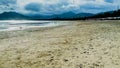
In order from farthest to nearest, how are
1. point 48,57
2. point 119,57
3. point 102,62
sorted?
point 48,57
point 119,57
point 102,62

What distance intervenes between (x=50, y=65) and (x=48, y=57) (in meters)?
1.59

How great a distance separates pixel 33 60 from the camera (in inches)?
378

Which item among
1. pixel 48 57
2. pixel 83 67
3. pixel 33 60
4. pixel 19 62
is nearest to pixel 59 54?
pixel 48 57

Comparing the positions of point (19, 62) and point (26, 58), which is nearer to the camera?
point (19, 62)

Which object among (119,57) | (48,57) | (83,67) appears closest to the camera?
(83,67)

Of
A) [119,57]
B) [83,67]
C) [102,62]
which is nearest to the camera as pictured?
[83,67]

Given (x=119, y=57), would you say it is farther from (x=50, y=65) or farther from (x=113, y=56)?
(x=50, y=65)

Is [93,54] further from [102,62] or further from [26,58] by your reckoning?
[26,58]

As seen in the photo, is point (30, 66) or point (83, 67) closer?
point (83, 67)

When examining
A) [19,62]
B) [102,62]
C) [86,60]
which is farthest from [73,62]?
[19,62]

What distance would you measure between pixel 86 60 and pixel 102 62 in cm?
77

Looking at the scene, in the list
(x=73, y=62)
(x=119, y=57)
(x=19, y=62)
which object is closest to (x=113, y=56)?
(x=119, y=57)

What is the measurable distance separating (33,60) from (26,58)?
2.16 feet

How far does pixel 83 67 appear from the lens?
787cm
